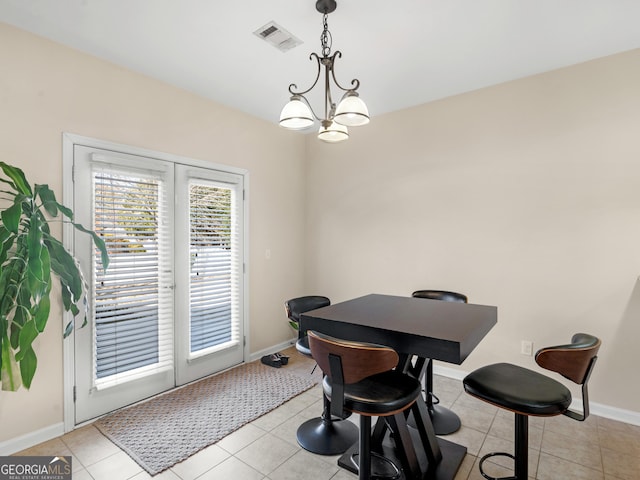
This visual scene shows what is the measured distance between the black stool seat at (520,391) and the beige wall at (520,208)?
4.51 feet

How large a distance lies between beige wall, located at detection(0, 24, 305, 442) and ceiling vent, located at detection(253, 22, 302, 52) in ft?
4.04

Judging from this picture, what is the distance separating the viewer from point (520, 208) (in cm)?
314

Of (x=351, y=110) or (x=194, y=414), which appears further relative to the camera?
(x=194, y=414)

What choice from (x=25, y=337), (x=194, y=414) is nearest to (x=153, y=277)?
(x=25, y=337)

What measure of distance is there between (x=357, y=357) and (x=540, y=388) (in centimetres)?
102

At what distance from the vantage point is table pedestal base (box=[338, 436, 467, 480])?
2020 mm

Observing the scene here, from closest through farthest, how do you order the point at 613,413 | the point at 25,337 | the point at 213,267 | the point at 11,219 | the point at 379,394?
1. the point at 379,394
2. the point at 11,219
3. the point at 25,337
4. the point at 613,413
5. the point at 213,267

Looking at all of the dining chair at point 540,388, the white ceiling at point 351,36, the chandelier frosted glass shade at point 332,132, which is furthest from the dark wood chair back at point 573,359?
the white ceiling at point 351,36

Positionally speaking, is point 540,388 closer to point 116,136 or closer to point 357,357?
point 357,357

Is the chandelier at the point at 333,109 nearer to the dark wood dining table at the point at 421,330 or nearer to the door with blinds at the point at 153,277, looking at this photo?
the dark wood dining table at the point at 421,330

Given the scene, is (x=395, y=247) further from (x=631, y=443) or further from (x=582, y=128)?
(x=631, y=443)

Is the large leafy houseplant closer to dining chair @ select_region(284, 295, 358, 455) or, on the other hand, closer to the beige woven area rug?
the beige woven area rug

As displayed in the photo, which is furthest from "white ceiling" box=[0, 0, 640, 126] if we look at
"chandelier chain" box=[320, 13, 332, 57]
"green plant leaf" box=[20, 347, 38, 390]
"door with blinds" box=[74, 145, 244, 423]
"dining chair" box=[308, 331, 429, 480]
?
"green plant leaf" box=[20, 347, 38, 390]

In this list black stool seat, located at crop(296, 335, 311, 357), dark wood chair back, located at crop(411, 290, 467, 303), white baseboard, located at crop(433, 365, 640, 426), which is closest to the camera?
black stool seat, located at crop(296, 335, 311, 357)
